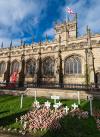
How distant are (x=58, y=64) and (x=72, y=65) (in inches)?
109

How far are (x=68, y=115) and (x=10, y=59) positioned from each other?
34603 millimetres

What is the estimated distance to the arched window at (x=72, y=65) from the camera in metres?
34.5

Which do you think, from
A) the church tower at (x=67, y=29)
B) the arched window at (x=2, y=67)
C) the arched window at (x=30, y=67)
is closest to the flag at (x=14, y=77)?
the arched window at (x=30, y=67)

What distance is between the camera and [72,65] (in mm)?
35094

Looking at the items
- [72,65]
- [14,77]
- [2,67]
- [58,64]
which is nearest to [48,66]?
[58,64]

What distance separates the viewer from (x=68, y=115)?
1186 centimetres

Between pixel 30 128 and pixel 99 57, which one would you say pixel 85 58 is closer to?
pixel 99 57

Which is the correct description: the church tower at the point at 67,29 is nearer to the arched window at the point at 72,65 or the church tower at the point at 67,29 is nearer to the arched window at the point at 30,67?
the arched window at the point at 30,67

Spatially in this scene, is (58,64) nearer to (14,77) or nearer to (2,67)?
(14,77)

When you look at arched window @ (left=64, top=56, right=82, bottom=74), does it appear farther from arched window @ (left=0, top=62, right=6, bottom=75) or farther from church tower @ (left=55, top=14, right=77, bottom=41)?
church tower @ (left=55, top=14, right=77, bottom=41)

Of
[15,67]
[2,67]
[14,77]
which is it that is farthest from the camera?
[2,67]

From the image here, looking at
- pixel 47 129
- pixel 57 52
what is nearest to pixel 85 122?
pixel 47 129

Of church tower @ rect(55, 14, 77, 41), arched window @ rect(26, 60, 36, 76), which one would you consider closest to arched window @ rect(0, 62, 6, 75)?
arched window @ rect(26, 60, 36, 76)

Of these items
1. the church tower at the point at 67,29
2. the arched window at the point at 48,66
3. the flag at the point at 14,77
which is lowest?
the flag at the point at 14,77
